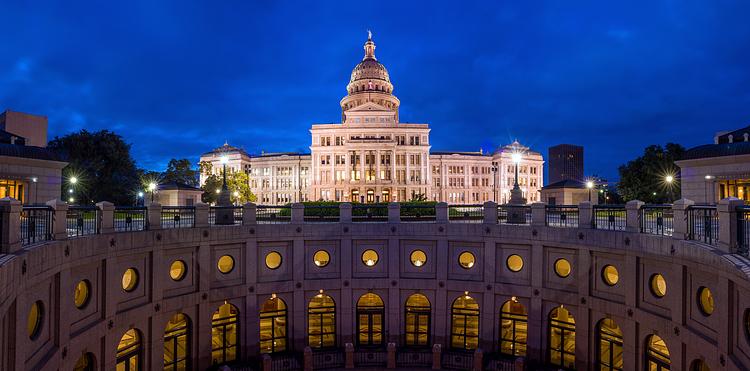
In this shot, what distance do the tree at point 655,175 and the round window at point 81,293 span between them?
171 ft

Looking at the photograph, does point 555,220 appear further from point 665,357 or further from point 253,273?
point 253,273

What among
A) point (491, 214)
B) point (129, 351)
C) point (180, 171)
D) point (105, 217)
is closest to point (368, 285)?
point (491, 214)

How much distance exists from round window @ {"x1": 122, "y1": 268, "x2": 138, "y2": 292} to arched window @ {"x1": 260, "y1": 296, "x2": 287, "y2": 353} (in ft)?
21.5

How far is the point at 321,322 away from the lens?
22609mm

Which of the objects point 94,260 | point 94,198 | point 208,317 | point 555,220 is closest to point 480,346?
point 555,220

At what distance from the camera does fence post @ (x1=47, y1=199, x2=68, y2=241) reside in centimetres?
1315

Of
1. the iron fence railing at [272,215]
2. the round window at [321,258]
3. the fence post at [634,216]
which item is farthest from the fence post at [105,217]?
the fence post at [634,216]

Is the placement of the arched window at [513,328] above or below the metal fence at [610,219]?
below

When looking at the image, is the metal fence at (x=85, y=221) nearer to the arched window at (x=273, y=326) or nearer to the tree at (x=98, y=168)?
the arched window at (x=273, y=326)

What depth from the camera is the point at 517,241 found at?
20844mm

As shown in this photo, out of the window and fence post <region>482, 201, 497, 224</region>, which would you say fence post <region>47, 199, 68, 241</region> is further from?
fence post <region>482, 201, 497, 224</region>

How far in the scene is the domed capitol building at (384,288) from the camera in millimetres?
13477

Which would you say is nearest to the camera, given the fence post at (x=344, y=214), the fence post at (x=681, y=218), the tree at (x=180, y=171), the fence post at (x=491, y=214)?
the fence post at (x=681, y=218)

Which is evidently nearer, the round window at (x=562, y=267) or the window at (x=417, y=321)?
the round window at (x=562, y=267)
